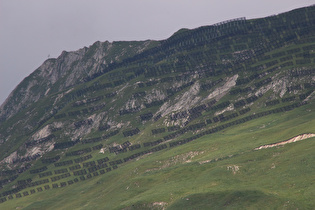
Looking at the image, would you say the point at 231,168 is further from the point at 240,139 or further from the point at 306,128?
the point at 240,139

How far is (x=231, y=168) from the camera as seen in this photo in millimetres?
118250

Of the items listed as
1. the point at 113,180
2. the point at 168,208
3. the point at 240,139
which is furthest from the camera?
the point at 113,180

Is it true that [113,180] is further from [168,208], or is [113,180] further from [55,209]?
[168,208]

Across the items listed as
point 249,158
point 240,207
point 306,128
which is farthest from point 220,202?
point 306,128

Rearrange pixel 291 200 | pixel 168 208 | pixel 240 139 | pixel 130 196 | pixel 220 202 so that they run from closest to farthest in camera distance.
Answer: pixel 291 200
pixel 220 202
pixel 168 208
pixel 130 196
pixel 240 139

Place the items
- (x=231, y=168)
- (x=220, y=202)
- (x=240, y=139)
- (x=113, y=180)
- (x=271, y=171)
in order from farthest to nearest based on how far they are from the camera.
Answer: (x=113, y=180), (x=240, y=139), (x=231, y=168), (x=271, y=171), (x=220, y=202)

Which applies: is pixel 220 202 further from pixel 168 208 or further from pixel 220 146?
pixel 220 146

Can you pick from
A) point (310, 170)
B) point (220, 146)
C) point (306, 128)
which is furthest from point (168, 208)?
point (220, 146)

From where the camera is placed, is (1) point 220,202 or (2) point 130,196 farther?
(2) point 130,196

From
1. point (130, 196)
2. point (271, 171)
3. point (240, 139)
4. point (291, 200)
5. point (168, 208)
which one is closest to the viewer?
point (291, 200)

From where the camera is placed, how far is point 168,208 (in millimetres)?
100562

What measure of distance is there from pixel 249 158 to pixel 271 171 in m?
17.8

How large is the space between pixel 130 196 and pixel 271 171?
48.9 m

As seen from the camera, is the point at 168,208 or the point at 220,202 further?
the point at 168,208
